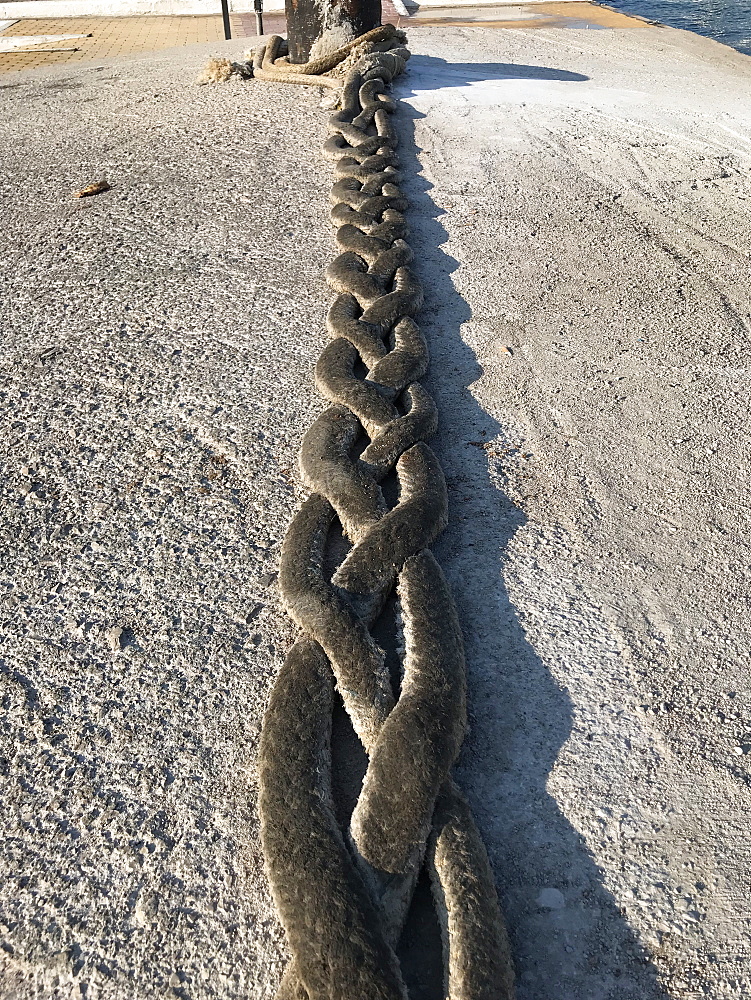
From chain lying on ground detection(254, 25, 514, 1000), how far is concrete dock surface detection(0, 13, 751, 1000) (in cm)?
7

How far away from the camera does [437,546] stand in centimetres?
174

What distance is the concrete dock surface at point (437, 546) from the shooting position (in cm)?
117

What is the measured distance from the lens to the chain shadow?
1120 mm

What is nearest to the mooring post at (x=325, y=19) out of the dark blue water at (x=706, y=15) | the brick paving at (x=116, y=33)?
the brick paving at (x=116, y=33)

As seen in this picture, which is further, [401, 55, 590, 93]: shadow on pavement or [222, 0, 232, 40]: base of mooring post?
[222, 0, 232, 40]: base of mooring post

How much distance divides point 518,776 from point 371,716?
25 cm

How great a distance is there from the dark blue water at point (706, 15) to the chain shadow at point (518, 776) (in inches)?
259

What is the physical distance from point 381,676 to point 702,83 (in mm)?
4686

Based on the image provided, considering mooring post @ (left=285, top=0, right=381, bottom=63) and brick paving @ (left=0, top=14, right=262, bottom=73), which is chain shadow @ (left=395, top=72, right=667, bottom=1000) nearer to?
mooring post @ (left=285, top=0, right=381, bottom=63)

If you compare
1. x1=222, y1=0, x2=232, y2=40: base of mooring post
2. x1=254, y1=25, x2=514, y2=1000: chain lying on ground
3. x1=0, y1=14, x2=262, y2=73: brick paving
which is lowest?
x1=0, y1=14, x2=262, y2=73: brick paving

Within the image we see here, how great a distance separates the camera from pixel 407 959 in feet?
3.66

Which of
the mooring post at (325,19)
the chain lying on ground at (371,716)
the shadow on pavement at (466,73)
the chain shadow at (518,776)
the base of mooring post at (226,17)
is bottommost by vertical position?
the base of mooring post at (226,17)

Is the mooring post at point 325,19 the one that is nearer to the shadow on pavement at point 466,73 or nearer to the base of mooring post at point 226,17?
the shadow on pavement at point 466,73

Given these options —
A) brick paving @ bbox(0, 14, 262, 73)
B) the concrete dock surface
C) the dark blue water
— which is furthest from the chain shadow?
the dark blue water
